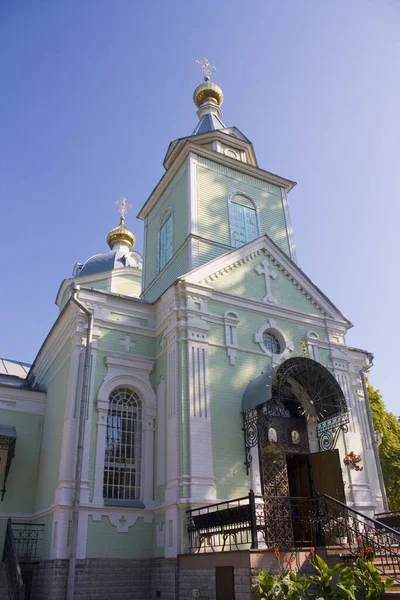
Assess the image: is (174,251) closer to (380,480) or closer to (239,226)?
(239,226)

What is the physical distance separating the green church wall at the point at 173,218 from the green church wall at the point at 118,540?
7.55 m

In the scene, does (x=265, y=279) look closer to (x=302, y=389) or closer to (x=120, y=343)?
(x=302, y=389)

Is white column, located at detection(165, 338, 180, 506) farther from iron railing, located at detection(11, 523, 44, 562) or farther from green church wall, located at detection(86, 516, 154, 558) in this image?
iron railing, located at detection(11, 523, 44, 562)

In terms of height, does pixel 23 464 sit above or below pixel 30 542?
above

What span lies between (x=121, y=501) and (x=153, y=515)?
73 centimetres

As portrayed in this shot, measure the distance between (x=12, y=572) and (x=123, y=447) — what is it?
3088 millimetres

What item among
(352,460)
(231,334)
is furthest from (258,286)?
(352,460)

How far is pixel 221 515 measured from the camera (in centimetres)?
877

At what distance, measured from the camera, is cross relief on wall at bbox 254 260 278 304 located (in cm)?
1348

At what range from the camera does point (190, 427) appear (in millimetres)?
10461

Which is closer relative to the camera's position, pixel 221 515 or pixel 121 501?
pixel 221 515

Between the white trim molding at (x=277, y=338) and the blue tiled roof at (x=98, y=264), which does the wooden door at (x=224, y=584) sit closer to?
the white trim molding at (x=277, y=338)

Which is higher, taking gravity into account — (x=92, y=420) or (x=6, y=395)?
(x=6, y=395)

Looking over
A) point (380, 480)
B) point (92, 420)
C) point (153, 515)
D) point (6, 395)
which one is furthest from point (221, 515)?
point (6, 395)
